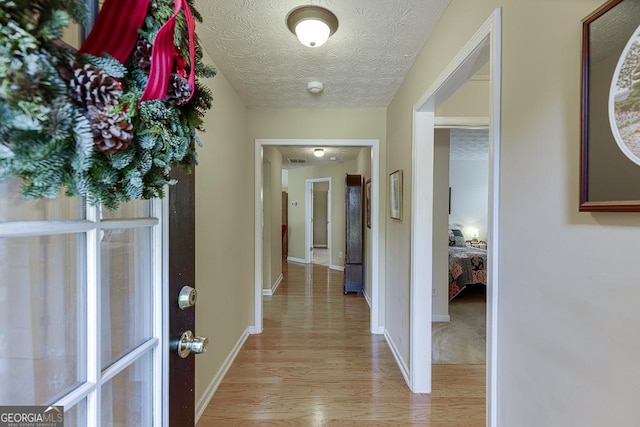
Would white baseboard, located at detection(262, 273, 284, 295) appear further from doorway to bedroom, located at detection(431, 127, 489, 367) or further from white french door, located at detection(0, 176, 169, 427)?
white french door, located at detection(0, 176, 169, 427)

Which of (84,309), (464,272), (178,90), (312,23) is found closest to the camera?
(178,90)

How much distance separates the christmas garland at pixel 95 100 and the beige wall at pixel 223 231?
54.3 inches

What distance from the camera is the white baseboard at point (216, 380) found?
185 centimetres

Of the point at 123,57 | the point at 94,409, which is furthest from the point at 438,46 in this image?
the point at 94,409

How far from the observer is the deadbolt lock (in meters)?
0.87

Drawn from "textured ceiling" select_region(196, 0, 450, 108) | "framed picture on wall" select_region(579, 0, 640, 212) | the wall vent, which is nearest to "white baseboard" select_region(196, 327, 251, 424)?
"framed picture on wall" select_region(579, 0, 640, 212)

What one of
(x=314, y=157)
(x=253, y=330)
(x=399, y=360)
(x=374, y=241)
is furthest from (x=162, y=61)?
(x=314, y=157)

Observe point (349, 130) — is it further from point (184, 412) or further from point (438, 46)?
point (184, 412)

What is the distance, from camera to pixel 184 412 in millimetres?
916

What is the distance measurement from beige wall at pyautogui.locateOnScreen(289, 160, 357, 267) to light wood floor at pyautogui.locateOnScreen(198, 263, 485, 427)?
3.17 meters

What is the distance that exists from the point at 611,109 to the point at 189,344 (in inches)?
50.4

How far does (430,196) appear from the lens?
2.05m

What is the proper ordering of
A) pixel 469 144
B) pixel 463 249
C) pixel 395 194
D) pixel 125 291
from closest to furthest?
pixel 125 291 < pixel 395 194 < pixel 463 249 < pixel 469 144

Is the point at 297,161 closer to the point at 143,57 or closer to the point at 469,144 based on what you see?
the point at 469,144
